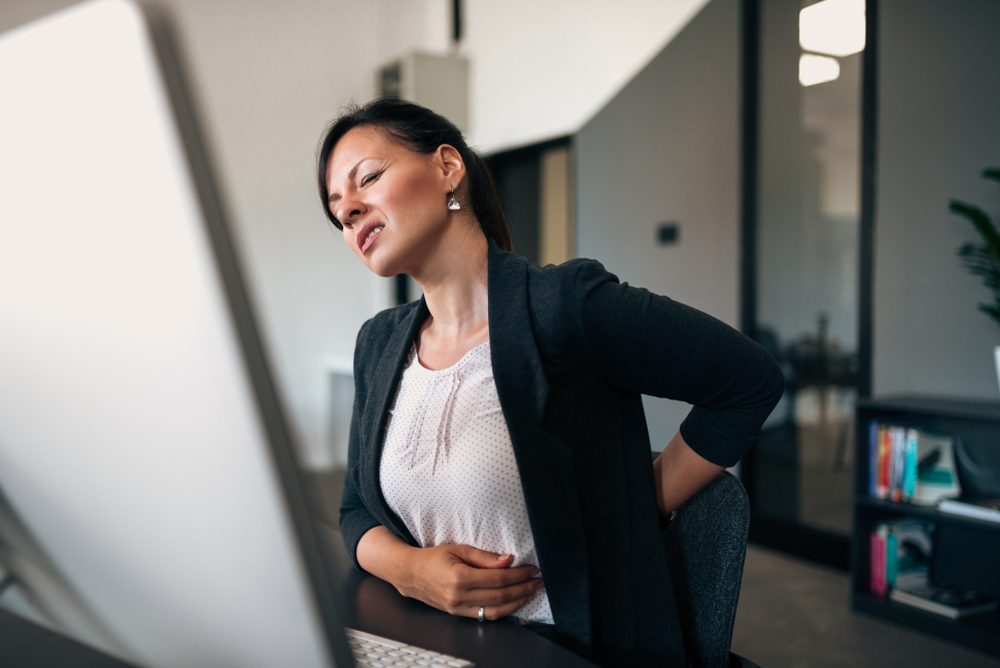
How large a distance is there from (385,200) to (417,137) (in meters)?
0.13

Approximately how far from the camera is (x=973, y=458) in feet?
9.32

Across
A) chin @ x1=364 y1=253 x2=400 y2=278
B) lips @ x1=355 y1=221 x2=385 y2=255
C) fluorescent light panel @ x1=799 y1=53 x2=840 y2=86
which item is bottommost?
chin @ x1=364 y1=253 x2=400 y2=278

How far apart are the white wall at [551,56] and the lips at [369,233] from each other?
3.20 metres

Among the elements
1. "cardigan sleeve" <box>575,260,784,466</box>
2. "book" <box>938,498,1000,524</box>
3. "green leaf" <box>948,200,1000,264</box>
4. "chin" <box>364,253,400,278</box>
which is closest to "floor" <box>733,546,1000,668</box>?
"book" <box>938,498,1000,524</box>

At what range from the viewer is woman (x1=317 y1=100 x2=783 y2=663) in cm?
95

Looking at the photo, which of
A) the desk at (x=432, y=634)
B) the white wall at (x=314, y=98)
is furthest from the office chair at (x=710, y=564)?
the white wall at (x=314, y=98)

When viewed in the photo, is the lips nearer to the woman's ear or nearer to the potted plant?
the woman's ear

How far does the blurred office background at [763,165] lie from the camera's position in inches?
117

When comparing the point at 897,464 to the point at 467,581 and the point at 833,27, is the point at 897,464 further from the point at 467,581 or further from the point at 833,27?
the point at 467,581

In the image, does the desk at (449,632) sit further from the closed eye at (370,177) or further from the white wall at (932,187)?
the white wall at (932,187)

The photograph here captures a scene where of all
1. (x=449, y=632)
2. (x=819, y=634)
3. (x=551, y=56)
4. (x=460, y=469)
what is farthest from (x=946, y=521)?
(x=551, y=56)


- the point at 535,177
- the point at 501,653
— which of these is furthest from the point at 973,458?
the point at 535,177

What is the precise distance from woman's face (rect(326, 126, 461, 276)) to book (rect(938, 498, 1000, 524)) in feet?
7.57

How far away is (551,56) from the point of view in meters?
4.71
